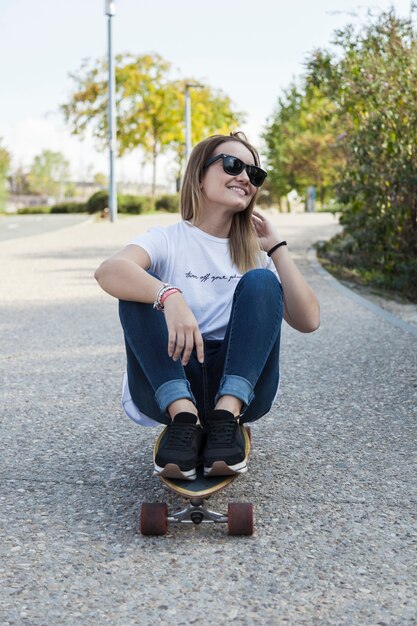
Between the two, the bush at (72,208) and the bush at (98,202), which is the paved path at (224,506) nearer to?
the bush at (98,202)

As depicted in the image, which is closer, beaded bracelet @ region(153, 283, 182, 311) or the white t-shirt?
beaded bracelet @ region(153, 283, 182, 311)

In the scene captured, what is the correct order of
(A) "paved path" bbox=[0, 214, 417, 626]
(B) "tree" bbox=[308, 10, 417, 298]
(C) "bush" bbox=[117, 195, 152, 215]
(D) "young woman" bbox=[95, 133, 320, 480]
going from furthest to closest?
(C) "bush" bbox=[117, 195, 152, 215], (B) "tree" bbox=[308, 10, 417, 298], (D) "young woman" bbox=[95, 133, 320, 480], (A) "paved path" bbox=[0, 214, 417, 626]

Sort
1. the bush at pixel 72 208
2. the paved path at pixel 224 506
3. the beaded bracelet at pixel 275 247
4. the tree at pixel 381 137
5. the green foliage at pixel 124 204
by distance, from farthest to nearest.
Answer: the bush at pixel 72 208, the green foliage at pixel 124 204, the tree at pixel 381 137, the beaded bracelet at pixel 275 247, the paved path at pixel 224 506

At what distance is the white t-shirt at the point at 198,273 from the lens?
10.6 feet

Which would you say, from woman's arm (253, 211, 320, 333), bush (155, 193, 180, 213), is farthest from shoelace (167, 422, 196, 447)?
bush (155, 193, 180, 213)

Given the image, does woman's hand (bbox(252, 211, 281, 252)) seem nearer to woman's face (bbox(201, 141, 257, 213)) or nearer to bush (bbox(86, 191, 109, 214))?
woman's face (bbox(201, 141, 257, 213))

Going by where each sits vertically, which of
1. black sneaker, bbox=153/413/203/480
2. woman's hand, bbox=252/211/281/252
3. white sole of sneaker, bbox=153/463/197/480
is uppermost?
woman's hand, bbox=252/211/281/252

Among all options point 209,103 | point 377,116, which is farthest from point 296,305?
point 209,103

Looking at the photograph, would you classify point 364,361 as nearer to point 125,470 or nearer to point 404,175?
point 125,470

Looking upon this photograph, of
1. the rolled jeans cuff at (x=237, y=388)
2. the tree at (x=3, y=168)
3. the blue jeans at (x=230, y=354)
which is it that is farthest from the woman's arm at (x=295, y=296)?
the tree at (x=3, y=168)

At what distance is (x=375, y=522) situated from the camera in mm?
2961

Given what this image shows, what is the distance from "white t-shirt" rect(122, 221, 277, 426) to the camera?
3232 mm

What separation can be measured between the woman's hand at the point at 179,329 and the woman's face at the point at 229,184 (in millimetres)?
Answer: 477

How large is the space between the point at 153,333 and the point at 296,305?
0.56 m
